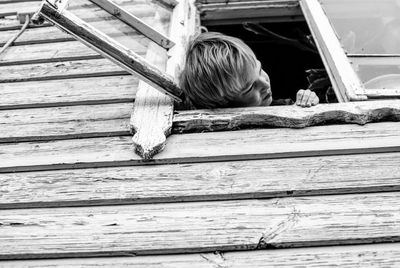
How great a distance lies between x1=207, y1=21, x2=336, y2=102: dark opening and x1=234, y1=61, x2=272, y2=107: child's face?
1369 millimetres

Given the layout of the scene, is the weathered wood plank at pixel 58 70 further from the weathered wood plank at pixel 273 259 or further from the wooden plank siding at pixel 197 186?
the weathered wood plank at pixel 273 259

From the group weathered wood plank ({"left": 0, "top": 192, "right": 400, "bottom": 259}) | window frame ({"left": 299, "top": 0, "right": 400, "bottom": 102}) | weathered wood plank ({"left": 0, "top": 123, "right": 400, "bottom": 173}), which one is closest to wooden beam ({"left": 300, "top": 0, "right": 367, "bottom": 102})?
window frame ({"left": 299, "top": 0, "right": 400, "bottom": 102})

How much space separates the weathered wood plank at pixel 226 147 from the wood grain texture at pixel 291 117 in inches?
1.2

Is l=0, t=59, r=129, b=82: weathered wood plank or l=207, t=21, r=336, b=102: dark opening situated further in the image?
l=207, t=21, r=336, b=102: dark opening

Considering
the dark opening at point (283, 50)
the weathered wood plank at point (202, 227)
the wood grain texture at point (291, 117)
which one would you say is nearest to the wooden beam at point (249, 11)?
the dark opening at point (283, 50)

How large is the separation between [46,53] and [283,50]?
2.07 m

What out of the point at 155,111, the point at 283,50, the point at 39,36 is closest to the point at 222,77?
the point at 155,111

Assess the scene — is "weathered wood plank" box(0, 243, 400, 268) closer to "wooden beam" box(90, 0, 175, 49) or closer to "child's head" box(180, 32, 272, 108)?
"child's head" box(180, 32, 272, 108)

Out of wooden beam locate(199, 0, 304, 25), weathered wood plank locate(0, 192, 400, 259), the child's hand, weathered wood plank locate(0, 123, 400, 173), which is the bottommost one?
weathered wood plank locate(0, 192, 400, 259)

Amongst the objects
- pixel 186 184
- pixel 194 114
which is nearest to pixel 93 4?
pixel 194 114

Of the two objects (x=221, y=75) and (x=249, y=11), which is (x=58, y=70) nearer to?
(x=221, y=75)

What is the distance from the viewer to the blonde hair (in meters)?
1.83

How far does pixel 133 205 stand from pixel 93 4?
952 mm

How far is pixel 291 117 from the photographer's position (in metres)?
1.74
